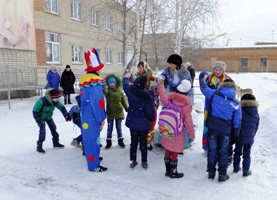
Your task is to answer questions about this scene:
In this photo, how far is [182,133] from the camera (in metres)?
3.54

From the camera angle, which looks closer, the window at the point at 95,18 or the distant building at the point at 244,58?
the window at the point at 95,18

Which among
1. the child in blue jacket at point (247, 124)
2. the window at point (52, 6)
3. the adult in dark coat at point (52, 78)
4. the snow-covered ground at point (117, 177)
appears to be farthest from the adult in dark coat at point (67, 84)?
the child in blue jacket at point (247, 124)

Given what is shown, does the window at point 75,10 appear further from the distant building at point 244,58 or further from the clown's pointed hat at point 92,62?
the distant building at point 244,58

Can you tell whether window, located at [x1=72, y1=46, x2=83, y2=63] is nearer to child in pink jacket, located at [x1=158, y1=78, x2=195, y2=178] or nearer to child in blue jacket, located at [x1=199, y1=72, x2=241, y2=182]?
child in pink jacket, located at [x1=158, y1=78, x2=195, y2=178]

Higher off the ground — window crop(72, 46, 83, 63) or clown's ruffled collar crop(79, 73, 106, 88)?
window crop(72, 46, 83, 63)

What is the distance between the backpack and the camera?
3451mm

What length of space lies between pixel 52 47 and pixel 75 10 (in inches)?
147

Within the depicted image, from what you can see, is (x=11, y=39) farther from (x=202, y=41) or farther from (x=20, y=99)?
(x=202, y=41)

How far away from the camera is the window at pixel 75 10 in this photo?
16581 mm

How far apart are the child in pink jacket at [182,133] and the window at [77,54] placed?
14.4 m

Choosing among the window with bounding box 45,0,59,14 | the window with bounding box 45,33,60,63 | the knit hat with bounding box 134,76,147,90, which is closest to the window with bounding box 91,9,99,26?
the window with bounding box 45,0,59,14

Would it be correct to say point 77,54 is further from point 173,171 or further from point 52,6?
point 173,171

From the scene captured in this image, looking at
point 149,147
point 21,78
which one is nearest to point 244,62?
point 21,78

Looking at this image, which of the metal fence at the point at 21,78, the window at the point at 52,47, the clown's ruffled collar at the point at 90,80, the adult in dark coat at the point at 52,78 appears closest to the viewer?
the clown's ruffled collar at the point at 90,80
